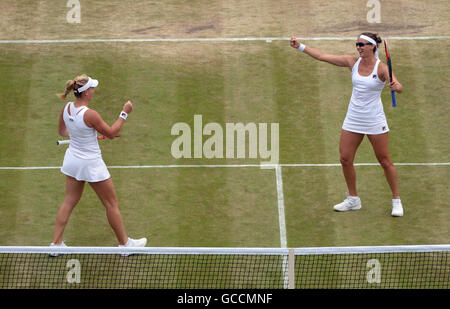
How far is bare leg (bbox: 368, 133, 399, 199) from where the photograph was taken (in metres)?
12.4

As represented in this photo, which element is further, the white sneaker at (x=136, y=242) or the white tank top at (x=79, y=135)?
the white sneaker at (x=136, y=242)

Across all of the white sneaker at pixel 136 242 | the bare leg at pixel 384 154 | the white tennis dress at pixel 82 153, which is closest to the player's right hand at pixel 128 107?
the white tennis dress at pixel 82 153

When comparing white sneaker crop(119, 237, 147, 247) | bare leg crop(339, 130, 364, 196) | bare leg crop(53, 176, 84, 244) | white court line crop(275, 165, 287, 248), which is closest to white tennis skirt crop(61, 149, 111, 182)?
bare leg crop(53, 176, 84, 244)

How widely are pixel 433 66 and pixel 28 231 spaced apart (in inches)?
309

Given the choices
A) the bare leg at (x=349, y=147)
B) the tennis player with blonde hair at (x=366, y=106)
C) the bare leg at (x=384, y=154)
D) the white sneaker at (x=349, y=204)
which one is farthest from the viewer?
the white sneaker at (x=349, y=204)

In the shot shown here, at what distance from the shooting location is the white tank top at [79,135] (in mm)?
11289

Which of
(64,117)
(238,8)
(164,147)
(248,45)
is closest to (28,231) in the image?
(64,117)

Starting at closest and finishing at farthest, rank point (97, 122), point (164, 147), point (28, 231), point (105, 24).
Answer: point (97, 122)
point (28, 231)
point (164, 147)
point (105, 24)

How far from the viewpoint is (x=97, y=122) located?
11219 mm

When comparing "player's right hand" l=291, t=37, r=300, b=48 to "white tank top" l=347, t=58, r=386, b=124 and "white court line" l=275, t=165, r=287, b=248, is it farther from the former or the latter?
"white court line" l=275, t=165, r=287, b=248

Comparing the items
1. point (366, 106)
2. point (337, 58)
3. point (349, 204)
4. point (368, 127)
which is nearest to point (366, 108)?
point (366, 106)

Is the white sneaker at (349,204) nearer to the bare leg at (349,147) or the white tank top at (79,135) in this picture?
the bare leg at (349,147)
